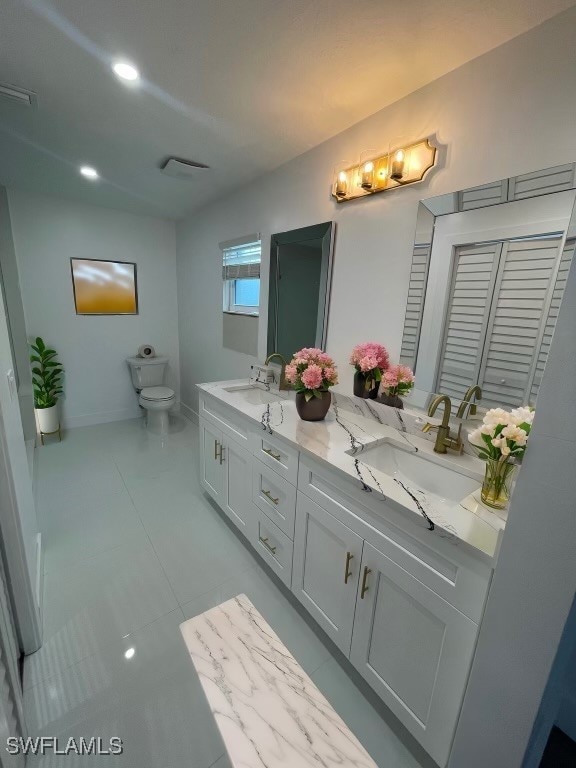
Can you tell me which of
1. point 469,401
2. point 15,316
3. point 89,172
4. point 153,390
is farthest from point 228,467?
point 15,316

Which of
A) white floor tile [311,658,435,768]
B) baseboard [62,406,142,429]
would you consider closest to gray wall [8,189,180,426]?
baseboard [62,406,142,429]

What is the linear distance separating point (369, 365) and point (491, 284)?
60 cm

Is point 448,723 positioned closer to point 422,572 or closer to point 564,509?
point 422,572

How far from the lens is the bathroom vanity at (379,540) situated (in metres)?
0.89

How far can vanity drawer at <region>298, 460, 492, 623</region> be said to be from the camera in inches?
32.8

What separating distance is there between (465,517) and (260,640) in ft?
2.25

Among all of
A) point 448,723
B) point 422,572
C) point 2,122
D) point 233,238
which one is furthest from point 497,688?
point 2,122

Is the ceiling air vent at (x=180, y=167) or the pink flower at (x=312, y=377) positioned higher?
the ceiling air vent at (x=180, y=167)

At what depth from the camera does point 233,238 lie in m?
2.63

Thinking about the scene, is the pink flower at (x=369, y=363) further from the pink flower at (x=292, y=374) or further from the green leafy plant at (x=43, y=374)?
the green leafy plant at (x=43, y=374)

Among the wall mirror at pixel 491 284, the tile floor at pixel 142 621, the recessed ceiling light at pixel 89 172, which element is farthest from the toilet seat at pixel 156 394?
the wall mirror at pixel 491 284

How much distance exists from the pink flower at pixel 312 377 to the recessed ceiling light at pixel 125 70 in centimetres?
146

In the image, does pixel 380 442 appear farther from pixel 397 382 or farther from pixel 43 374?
pixel 43 374

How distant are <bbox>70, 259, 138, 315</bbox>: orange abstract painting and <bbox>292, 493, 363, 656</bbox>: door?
3204 millimetres
